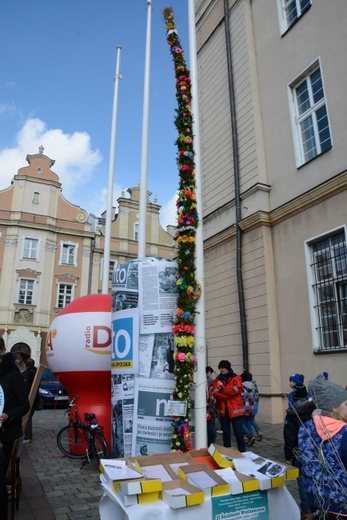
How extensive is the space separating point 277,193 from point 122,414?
319 inches

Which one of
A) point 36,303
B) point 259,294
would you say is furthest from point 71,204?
point 259,294

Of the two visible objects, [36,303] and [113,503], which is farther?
[36,303]

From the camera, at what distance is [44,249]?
33531 mm

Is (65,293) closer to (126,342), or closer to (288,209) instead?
(288,209)

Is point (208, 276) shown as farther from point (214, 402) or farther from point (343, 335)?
point (214, 402)

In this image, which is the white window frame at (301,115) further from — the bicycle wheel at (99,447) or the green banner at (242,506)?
the green banner at (242,506)

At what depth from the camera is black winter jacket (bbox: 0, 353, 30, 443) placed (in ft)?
13.4

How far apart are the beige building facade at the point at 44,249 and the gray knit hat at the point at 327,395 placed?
2913 cm

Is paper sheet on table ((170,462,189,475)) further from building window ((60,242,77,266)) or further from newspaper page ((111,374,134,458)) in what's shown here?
building window ((60,242,77,266))

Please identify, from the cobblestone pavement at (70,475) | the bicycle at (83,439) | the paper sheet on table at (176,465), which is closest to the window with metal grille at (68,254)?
the cobblestone pavement at (70,475)

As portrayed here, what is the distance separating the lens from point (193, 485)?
2701mm

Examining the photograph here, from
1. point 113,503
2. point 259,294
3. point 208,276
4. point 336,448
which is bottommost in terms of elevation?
point 113,503

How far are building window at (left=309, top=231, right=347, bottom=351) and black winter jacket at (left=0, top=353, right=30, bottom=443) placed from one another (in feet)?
24.0

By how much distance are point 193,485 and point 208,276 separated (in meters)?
11.8
